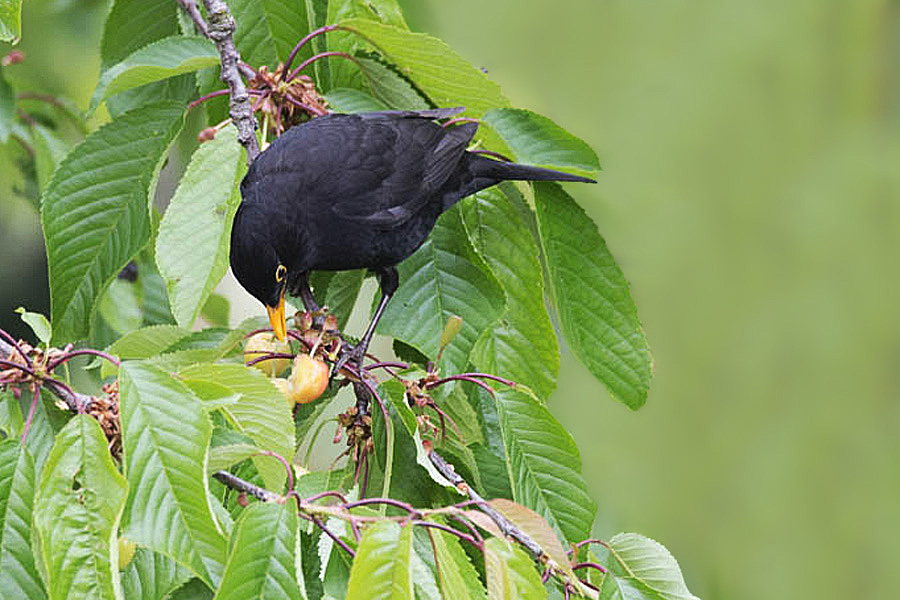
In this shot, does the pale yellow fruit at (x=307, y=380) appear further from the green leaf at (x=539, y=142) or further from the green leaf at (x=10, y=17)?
the green leaf at (x=10, y=17)

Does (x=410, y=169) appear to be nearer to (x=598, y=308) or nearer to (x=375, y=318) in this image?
(x=375, y=318)

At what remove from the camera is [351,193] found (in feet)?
6.47

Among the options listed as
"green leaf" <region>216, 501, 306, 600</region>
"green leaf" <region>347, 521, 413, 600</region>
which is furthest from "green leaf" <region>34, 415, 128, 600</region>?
"green leaf" <region>347, 521, 413, 600</region>

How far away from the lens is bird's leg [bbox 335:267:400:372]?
1.53 meters

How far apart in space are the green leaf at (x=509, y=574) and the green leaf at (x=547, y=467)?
1.17 feet

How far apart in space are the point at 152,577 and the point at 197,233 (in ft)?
1.60

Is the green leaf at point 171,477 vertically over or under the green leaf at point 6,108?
under

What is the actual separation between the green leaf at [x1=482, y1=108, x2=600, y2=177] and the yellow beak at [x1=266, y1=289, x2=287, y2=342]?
45cm

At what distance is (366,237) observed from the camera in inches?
72.2

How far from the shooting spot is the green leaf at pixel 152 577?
112 centimetres

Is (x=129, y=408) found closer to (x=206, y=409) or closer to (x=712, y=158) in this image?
(x=206, y=409)

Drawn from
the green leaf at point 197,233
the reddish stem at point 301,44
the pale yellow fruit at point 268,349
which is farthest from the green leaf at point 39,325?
the reddish stem at point 301,44

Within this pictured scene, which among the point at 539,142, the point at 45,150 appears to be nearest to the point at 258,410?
the point at 539,142

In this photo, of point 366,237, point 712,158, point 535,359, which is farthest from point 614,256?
point 712,158
